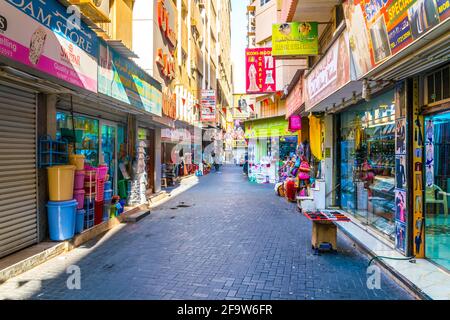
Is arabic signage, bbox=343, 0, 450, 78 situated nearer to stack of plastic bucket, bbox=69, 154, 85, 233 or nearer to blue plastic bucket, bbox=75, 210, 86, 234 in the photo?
stack of plastic bucket, bbox=69, 154, 85, 233

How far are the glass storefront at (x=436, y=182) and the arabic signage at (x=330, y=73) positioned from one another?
190cm

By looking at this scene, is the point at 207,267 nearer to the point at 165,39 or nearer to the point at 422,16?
the point at 422,16

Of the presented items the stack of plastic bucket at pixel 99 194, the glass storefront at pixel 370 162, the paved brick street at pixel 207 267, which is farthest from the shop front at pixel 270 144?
the stack of plastic bucket at pixel 99 194

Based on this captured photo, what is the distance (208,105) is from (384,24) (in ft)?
78.1

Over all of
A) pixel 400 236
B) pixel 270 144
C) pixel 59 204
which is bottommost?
pixel 400 236

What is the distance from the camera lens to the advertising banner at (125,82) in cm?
779

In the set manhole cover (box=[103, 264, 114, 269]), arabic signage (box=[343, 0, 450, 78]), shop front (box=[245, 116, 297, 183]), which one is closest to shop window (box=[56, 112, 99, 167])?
manhole cover (box=[103, 264, 114, 269])

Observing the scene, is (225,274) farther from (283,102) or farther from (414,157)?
(283,102)

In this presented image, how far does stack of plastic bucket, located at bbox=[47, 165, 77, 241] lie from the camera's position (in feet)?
21.8

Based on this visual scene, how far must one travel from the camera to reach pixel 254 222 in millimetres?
9641

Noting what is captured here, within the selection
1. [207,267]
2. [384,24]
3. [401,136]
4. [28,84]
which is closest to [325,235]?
[401,136]

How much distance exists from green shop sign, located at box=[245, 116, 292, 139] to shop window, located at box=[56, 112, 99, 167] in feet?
43.5

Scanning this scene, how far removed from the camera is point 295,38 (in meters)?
10.9
